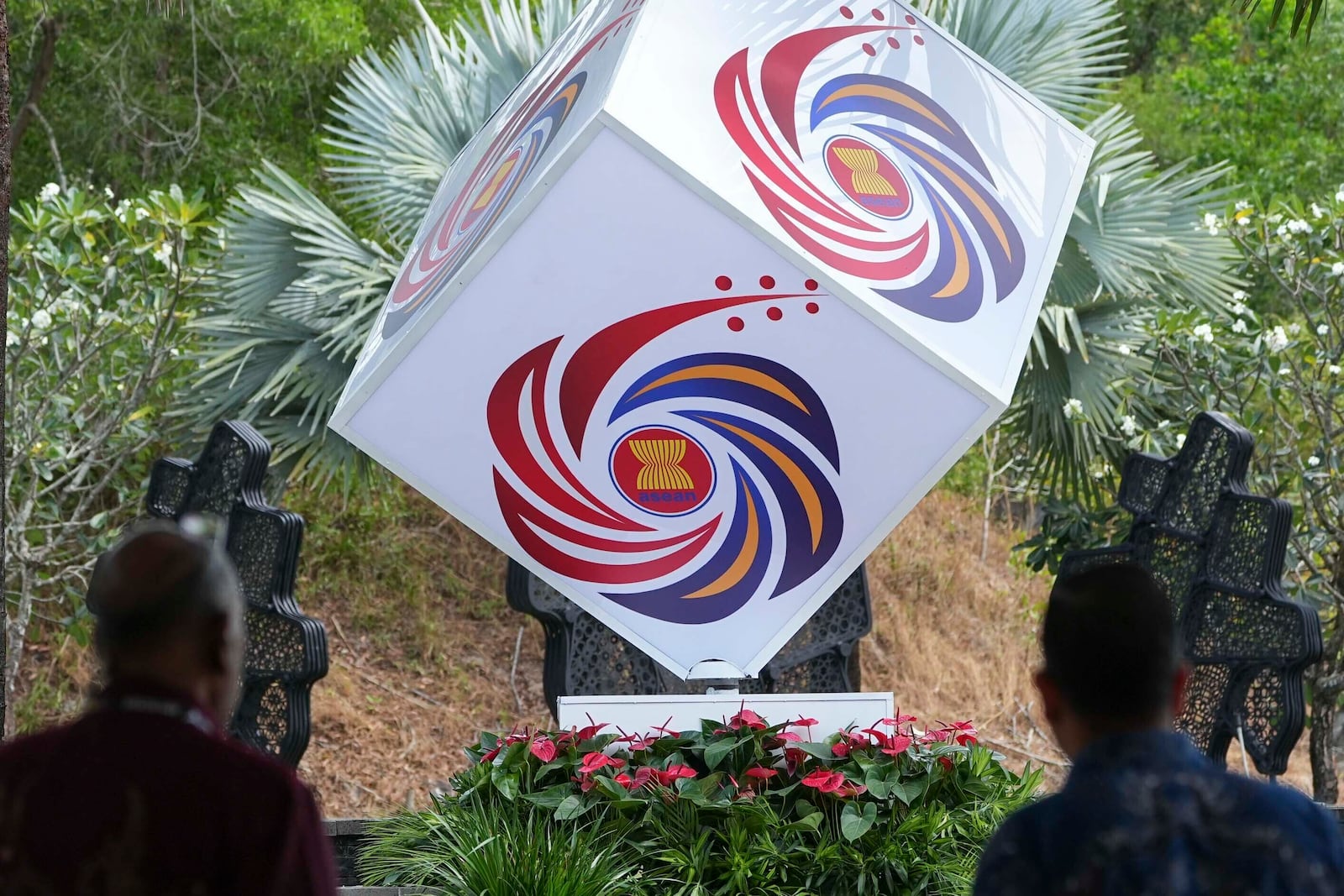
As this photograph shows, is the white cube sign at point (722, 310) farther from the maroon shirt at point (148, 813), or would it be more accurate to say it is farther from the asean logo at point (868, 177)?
the maroon shirt at point (148, 813)

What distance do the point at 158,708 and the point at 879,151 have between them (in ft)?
14.7

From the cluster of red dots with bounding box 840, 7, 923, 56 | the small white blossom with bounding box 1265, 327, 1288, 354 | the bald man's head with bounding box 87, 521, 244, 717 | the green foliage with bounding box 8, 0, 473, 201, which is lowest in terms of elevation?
the bald man's head with bounding box 87, 521, 244, 717

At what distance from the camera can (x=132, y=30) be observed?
45.8 ft

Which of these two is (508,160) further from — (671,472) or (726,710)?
(726,710)

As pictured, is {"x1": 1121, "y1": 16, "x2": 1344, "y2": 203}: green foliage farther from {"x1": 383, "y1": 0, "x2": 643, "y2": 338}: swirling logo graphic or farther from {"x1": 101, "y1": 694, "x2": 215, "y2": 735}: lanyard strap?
{"x1": 101, "y1": 694, "x2": 215, "y2": 735}: lanyard strap

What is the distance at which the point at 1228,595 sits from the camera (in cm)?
632

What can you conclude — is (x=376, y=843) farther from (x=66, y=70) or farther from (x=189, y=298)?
(x=66, y=70)

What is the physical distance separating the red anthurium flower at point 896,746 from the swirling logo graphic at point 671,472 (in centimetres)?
89

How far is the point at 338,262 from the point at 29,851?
7623mm

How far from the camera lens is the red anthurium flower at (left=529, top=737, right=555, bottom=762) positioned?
5344 millimetres

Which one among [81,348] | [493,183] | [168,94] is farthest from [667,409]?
[168,94]

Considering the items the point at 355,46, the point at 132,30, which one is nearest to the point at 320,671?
the point at 355,46

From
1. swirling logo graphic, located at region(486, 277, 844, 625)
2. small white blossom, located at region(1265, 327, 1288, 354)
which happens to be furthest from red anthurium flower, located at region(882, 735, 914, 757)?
small white blossom, located at region(1265, 327, 1288, 354)

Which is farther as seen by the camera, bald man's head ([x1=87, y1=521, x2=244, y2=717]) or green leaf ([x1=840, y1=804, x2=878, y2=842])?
green leaf ([x1=840, y1=804, x2=878, y2=842])
